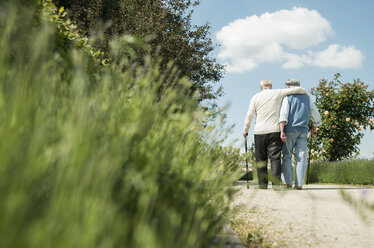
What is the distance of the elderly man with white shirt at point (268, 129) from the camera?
699cm

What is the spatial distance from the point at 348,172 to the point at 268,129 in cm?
667

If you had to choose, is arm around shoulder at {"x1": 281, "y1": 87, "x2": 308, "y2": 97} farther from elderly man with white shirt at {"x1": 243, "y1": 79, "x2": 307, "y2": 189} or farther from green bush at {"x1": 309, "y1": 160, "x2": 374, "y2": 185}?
green bush at {"x1": 309, "y1": 160, "x2": 374, "y2": 185}

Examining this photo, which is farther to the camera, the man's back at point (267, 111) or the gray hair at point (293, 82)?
the gray hair at point (293, 82)

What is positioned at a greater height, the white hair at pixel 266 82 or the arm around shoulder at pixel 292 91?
the white hair at pixel 266 82

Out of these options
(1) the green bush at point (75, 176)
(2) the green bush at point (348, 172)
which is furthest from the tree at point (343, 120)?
(1) the green bush at point (75, 176)

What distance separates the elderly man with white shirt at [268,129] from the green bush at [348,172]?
20.3 feet

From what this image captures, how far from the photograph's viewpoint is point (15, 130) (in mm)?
1024

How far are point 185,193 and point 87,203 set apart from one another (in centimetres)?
86

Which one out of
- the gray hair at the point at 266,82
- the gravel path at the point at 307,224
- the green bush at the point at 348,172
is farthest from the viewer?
the green bush at the point at 348,172

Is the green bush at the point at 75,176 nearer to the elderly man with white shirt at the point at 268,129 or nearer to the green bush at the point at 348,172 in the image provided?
the elderly man with white shirt at the point at 268,129

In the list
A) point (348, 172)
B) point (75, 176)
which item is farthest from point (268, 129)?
point (348, 172)

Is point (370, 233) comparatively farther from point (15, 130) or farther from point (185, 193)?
point (15, 130)

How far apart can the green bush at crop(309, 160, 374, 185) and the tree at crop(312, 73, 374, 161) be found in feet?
8.44

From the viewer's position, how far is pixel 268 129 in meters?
7.05
